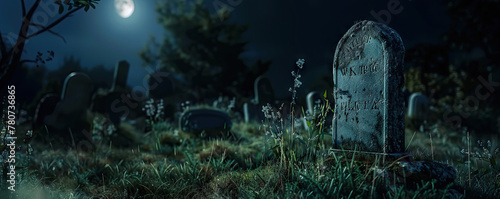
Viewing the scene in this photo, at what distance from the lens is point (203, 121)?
9.05 metres

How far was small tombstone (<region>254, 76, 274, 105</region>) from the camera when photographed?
12.6 metres

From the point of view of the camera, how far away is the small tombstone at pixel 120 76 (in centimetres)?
1204

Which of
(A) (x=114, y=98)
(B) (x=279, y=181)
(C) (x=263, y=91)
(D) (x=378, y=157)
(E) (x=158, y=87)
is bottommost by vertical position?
(B) (x=279, y=181)

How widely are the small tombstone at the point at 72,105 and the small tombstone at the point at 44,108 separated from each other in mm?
137

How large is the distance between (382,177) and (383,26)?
1.82m

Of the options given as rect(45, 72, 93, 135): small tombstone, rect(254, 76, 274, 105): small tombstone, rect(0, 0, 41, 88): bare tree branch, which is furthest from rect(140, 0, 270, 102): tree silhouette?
rect(0, 0, 41, 88): bare tree branch

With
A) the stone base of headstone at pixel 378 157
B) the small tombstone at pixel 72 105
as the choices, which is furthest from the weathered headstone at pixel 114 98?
the stone base of headstone at pixel 378 157

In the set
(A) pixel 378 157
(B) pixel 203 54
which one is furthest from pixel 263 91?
(B) pixel 203 54

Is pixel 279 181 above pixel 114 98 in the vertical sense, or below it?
below

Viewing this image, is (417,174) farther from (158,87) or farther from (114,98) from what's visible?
(114,98)

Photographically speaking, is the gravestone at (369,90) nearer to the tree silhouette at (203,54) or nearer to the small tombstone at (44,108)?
the small tombstone at (44,108)

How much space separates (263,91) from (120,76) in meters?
4.79

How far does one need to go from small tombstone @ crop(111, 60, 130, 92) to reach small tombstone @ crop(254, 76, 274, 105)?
4.39 meters

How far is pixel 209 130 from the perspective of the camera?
9.09 meters
